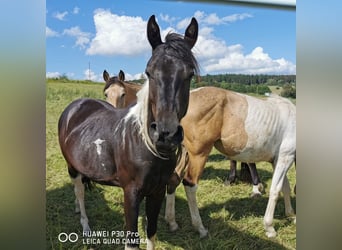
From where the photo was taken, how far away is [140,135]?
4.57 feet

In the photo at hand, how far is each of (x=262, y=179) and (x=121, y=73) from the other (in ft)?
3.33

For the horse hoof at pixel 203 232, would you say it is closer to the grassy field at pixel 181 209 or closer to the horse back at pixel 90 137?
the grassy field at pixel 181 209

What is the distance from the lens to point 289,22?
5.78 ft

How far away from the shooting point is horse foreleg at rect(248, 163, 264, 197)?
6.24 ft

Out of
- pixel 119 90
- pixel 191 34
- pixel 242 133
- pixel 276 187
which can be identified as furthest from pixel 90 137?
pixel 276 187

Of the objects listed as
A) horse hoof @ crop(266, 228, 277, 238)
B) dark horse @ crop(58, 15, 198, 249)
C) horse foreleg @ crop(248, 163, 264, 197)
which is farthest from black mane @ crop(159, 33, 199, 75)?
horse hoof @ crop(266, 228, 277, 238)

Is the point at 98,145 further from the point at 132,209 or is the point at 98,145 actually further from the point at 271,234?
the point at 271,234

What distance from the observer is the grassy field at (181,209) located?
1597 millimetres

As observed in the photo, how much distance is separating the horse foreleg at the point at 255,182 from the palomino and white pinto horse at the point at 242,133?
2.0 inches

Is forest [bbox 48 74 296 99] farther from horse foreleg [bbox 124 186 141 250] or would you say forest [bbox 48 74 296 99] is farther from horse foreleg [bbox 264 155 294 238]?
horse foreleg [bbox 124 186 141 250]

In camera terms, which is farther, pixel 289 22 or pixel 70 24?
pixel 289 22

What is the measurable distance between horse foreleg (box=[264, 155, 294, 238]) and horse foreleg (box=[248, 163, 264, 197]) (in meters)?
0.07
